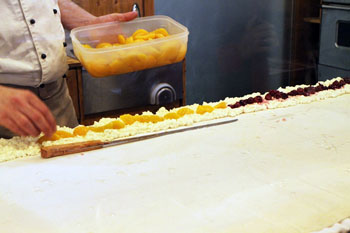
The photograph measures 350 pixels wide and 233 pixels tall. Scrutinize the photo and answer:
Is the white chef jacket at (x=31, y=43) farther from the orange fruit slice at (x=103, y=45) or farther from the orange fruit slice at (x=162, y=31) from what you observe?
the orange fruit slice at (x=162, y=31)

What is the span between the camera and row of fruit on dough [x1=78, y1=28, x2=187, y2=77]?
115cm

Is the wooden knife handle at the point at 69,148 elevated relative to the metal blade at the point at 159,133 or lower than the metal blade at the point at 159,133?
elevated

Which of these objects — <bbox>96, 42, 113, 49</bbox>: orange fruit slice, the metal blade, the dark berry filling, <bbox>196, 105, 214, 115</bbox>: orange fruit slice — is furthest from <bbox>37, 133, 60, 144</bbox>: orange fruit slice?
the dark berry filling

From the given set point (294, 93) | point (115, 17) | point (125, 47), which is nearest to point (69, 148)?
point (125, 47)

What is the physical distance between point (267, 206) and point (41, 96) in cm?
73

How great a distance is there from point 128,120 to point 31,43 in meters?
0.30

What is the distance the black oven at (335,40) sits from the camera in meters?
2.06

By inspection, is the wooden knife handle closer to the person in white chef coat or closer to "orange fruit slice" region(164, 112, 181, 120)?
the person in white chef coat

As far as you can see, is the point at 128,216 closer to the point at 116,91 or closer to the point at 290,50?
the point at 116,91

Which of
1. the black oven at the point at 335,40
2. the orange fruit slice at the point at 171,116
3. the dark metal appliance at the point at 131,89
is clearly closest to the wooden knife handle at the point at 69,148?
the orange fruit slice at the point at 171,116

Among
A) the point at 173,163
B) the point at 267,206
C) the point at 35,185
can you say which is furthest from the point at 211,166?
the point at 35,185

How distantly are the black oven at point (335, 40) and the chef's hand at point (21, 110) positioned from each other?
Answer: 4.76 feet

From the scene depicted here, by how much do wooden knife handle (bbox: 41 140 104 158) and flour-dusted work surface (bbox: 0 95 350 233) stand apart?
18 millimetres

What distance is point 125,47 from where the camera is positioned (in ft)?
3.82
